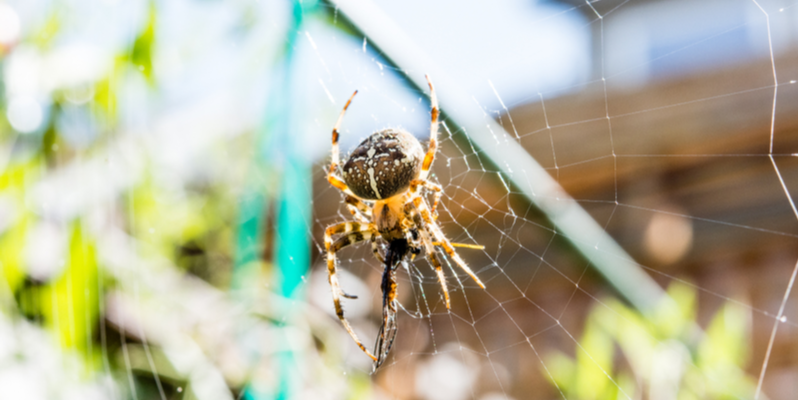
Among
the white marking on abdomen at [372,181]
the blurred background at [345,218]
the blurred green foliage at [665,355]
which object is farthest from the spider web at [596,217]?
the blurred green foliage at [665,355]

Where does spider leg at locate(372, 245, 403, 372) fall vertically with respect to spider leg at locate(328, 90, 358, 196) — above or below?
below

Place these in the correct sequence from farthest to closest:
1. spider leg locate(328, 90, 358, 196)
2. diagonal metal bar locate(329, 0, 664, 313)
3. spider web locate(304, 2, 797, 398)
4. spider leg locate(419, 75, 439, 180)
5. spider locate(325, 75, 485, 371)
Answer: spider web locate(304, 2, 797, 398), spider leg locate(328, 90, 358, 196), spider locate(325, 75, 485, 371), spider leg locate(419, 75, 439, 180), diagonal metal bar locate(329, 0, 664, 313)

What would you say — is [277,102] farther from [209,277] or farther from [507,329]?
[507,329]

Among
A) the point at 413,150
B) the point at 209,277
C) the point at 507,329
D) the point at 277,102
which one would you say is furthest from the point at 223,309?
the point at 507,329

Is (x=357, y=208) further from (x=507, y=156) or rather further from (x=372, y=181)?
(x=507, y=156)

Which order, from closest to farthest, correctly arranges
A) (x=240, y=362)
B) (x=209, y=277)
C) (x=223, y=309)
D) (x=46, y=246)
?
(x=46, y=246), (x=240, y=362), (x=223, y=309), (x=209, y=277)

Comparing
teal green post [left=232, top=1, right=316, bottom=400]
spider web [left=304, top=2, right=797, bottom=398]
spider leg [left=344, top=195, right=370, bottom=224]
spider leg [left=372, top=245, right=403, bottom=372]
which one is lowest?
spider web [left=304, top=2, right=797, bottom=398]

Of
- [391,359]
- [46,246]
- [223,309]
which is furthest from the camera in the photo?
[391,359]

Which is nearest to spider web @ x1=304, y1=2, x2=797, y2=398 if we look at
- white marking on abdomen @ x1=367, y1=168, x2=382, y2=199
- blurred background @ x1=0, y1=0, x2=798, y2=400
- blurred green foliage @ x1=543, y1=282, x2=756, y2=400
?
blurred background @ x1=0, y1=0, x2=798, y2=400

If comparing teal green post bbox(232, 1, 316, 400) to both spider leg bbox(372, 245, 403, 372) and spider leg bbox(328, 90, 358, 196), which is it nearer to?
spider leg bbox(328, 90, 358, 196)
